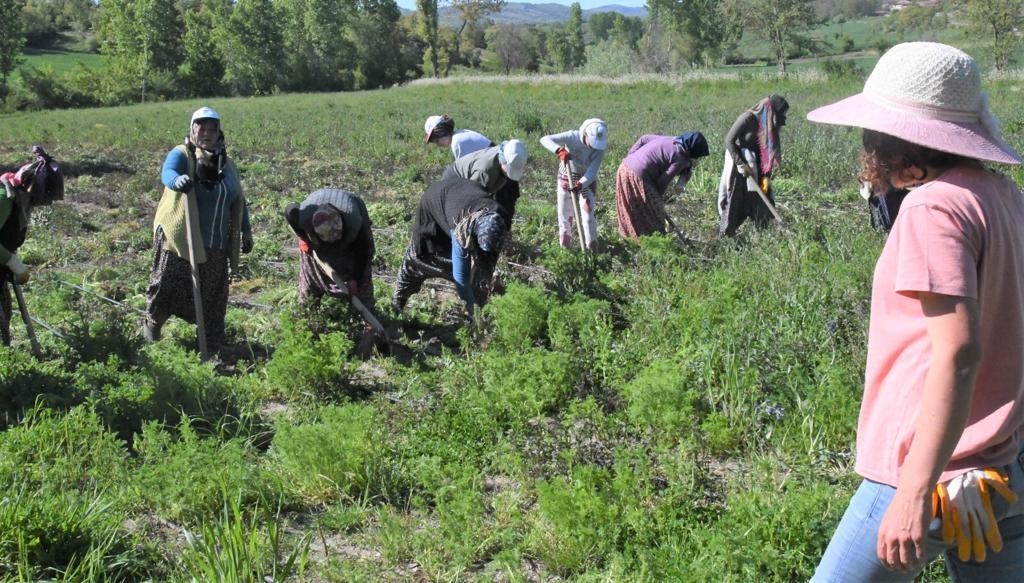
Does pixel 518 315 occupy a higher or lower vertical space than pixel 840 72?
lower

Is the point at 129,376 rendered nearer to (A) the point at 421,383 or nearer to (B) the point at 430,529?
(A) the point at 421,383

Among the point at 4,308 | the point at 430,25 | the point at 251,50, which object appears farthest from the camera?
the point at 430,25

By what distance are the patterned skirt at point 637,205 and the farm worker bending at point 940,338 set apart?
5.44 m

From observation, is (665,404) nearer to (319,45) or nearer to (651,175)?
(651,175)

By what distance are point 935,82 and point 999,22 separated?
3778 centimetres

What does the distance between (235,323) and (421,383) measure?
2112 millimetres

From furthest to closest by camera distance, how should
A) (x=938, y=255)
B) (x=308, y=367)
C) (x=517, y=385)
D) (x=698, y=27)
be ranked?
(x=698, y=27), (x=308, y=367), (x=517, y=385), (x=938, y=255)

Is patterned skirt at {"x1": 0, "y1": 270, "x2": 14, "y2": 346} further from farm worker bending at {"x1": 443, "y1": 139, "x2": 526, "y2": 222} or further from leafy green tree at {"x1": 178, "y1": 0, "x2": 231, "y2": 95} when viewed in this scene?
leafy green tree at {"x1": 178, "y1": 0, "x2": 231, "y2": 95}

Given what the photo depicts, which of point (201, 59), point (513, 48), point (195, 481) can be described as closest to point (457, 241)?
point (195, 481)

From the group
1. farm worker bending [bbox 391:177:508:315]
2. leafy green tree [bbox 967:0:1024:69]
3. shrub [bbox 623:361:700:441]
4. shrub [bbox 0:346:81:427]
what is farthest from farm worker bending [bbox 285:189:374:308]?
leafy green tree [bbox 967:0:1024:69]

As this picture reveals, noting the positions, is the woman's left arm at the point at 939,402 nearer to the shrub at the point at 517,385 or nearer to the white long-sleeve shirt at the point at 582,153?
the shrub at the point at 517,385

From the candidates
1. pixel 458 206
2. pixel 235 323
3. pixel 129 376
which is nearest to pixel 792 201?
pixel 458 206

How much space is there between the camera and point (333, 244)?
559 centimetres

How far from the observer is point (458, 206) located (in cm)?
569
